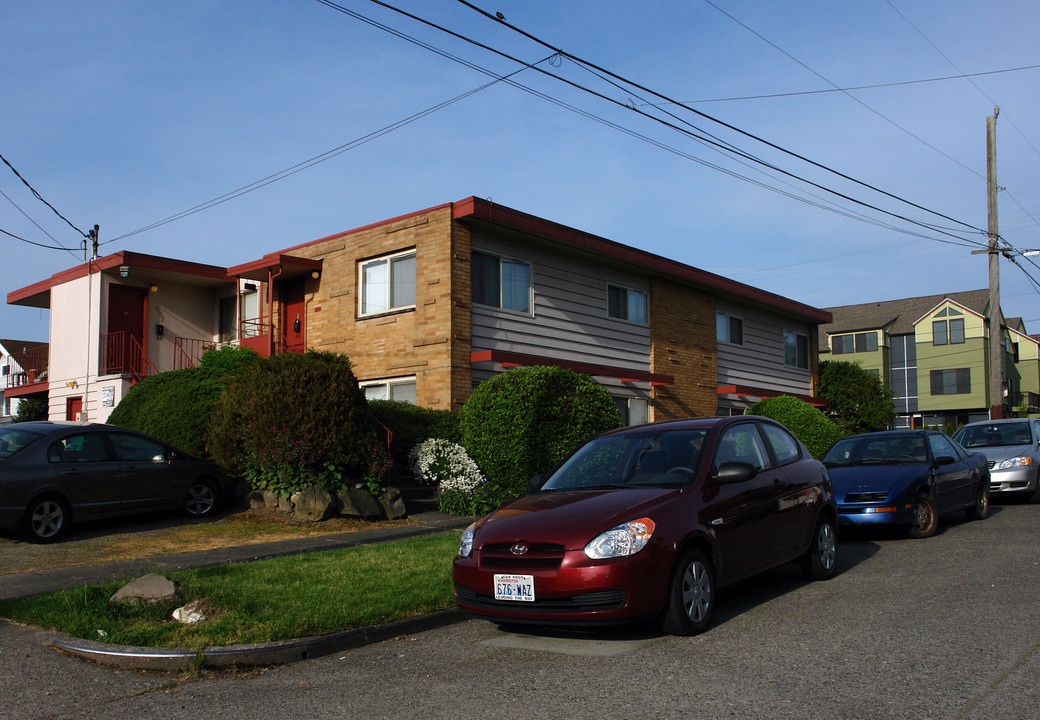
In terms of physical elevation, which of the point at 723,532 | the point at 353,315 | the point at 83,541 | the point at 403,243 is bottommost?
the point at 83,541

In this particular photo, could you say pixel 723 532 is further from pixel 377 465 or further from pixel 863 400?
pixel 863 400

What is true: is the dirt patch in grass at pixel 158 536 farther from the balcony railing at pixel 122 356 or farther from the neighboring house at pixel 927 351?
the neighboring house at pixel 927 351

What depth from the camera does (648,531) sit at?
6.04 meters

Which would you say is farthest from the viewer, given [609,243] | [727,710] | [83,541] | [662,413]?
[662,413]

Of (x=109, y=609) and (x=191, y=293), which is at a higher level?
(x=191, y=293)

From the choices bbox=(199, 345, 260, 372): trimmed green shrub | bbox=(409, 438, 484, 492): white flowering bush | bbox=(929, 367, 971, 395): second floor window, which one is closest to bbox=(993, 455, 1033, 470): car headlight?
bbox=(409, 438, 484, 492): white flowering bush

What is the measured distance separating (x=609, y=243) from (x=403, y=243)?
16.4 ft

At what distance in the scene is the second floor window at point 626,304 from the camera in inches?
818

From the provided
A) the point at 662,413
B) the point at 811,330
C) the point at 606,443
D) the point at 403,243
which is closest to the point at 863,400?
the point at 811,330

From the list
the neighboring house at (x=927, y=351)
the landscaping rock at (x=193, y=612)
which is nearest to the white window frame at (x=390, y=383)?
the landscaping rock at (x=193, y=612)

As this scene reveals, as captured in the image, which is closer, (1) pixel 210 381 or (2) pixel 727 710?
(2) pixel 727 710

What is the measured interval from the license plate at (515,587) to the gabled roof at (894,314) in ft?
188

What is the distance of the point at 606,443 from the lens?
25.8 ft

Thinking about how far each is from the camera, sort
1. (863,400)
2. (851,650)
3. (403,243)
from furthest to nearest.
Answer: (863,400)
(403,243)
(851,650)
